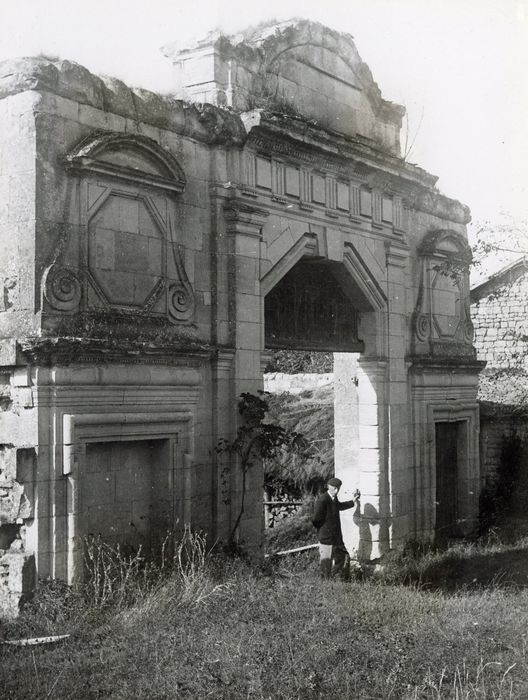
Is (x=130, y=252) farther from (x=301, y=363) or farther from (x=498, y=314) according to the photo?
(x=301, y=363)

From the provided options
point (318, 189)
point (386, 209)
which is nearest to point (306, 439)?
point (386, 209)

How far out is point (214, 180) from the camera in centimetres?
960

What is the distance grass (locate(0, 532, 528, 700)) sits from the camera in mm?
5738

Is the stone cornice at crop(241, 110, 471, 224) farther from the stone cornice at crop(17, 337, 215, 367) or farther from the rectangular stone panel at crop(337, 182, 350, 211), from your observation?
the stone cornice at crop(17, 337, 215, 367)

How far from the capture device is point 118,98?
8562 mm

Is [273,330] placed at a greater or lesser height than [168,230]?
lesser

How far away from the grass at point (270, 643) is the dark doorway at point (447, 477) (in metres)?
4.49

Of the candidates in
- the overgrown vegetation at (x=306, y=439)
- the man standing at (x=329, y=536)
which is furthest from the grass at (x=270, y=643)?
the overgrown vegetation at (x=306, y=439)

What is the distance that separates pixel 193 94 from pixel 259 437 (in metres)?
4.15

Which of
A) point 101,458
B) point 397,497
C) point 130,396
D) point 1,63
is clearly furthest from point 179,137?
point 397,497

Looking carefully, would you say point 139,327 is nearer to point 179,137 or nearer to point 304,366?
point 179,137

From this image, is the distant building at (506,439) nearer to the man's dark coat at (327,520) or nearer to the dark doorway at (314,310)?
the dark doorway at (314,310)

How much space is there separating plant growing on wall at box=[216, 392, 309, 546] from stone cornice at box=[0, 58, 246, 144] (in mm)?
3002

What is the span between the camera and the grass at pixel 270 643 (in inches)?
226
